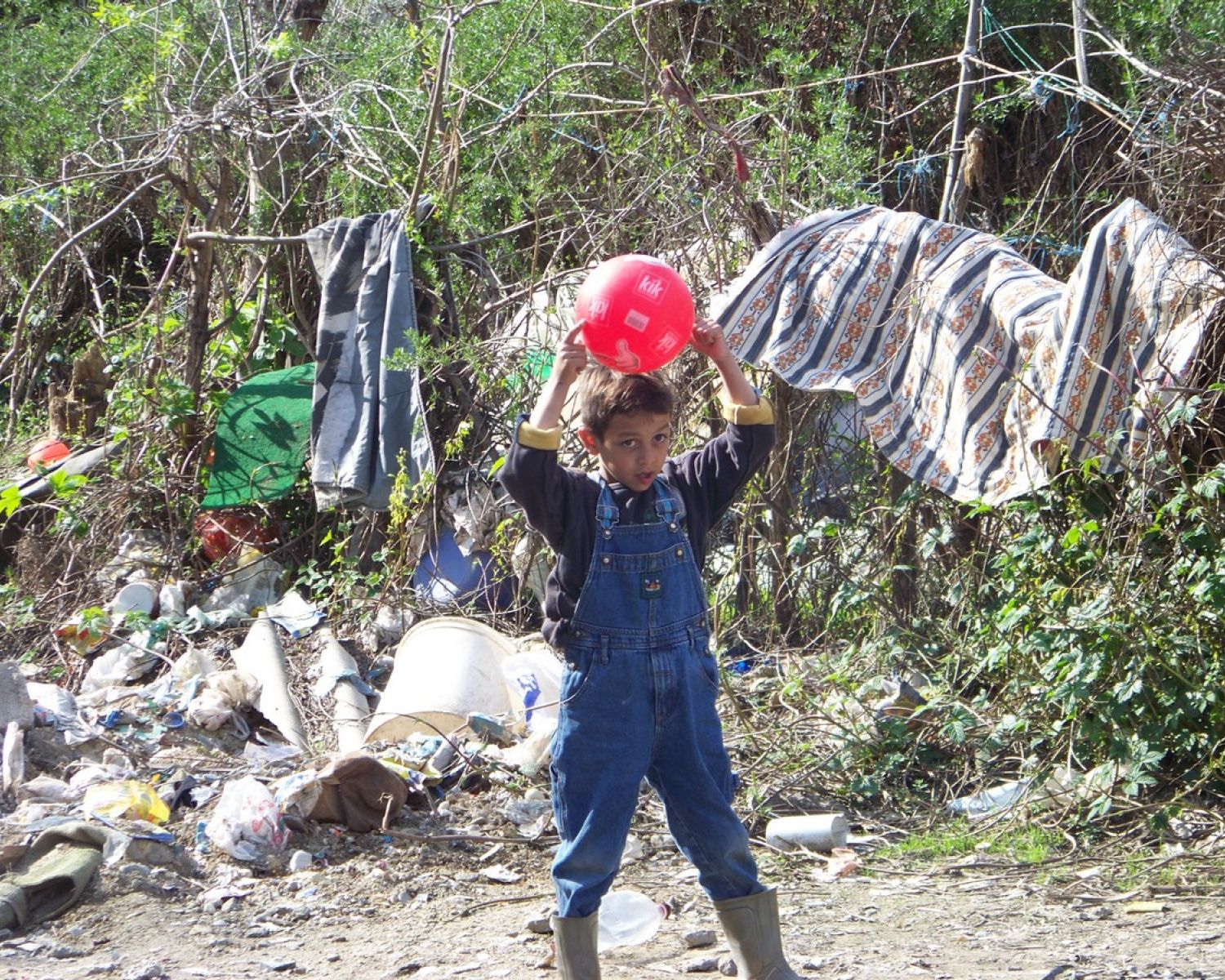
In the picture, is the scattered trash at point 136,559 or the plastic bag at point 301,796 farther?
the scattered trash at point 136,559

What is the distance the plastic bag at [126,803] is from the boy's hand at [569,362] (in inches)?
95.5

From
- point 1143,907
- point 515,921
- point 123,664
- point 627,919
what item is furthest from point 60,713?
point 1143,907

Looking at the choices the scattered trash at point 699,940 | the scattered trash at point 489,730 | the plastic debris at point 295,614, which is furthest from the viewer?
the plastic debris at point 295,614

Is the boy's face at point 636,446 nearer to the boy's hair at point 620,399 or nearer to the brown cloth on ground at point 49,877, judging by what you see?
the boy's hair at point 620,399

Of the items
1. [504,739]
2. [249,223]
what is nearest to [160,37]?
[249,223]

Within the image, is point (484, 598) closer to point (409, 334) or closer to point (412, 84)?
point (409, 334)

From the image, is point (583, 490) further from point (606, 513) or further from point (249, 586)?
point (249, 586)

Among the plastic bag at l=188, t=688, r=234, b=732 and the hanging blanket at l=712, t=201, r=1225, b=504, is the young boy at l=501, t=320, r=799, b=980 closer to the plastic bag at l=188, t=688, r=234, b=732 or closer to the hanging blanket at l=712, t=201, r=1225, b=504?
the hanging blanket at l=712, t=201, r=1225, b=504

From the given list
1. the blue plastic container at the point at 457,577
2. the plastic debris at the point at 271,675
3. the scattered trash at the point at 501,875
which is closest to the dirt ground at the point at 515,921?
the scattered trash at the point at 501,875

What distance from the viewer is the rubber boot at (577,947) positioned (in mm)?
2654

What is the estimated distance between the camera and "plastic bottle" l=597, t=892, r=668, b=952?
3.33 meters

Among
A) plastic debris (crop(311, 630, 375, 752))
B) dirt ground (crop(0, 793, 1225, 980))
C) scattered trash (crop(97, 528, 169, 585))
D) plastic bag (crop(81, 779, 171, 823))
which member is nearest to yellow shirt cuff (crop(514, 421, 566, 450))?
dirt ground (crop(0, 793, 1225, 980))

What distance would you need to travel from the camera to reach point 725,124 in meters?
5.83

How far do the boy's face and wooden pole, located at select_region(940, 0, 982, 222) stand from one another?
2.92 metres
